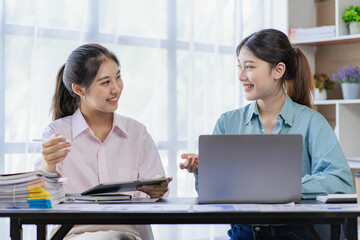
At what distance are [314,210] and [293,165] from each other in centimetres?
15

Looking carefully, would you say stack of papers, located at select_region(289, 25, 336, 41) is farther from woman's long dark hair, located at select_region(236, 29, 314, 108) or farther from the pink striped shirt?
the pink striped shirt

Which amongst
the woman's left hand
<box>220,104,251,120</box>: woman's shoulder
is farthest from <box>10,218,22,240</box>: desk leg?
<box>220,104,251,120</box>: woman's shoulder

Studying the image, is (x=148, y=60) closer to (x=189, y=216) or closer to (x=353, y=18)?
(x=353, y=18)

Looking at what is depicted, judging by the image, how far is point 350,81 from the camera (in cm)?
374

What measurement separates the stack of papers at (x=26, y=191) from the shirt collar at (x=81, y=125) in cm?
58

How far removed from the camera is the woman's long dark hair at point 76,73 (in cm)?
209

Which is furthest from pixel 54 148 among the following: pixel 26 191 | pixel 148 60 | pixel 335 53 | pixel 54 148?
pixel 335 53

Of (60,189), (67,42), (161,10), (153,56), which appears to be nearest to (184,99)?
(153,56)

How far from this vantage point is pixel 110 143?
2.08 meters

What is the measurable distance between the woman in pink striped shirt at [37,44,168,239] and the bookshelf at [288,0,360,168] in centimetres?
193

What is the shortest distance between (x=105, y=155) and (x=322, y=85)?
236cm

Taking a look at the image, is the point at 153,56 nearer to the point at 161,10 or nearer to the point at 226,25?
the point at 161,10

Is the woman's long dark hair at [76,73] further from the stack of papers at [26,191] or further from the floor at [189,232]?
the floor at [189,232]

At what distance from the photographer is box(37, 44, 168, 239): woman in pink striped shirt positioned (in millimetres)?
2023
